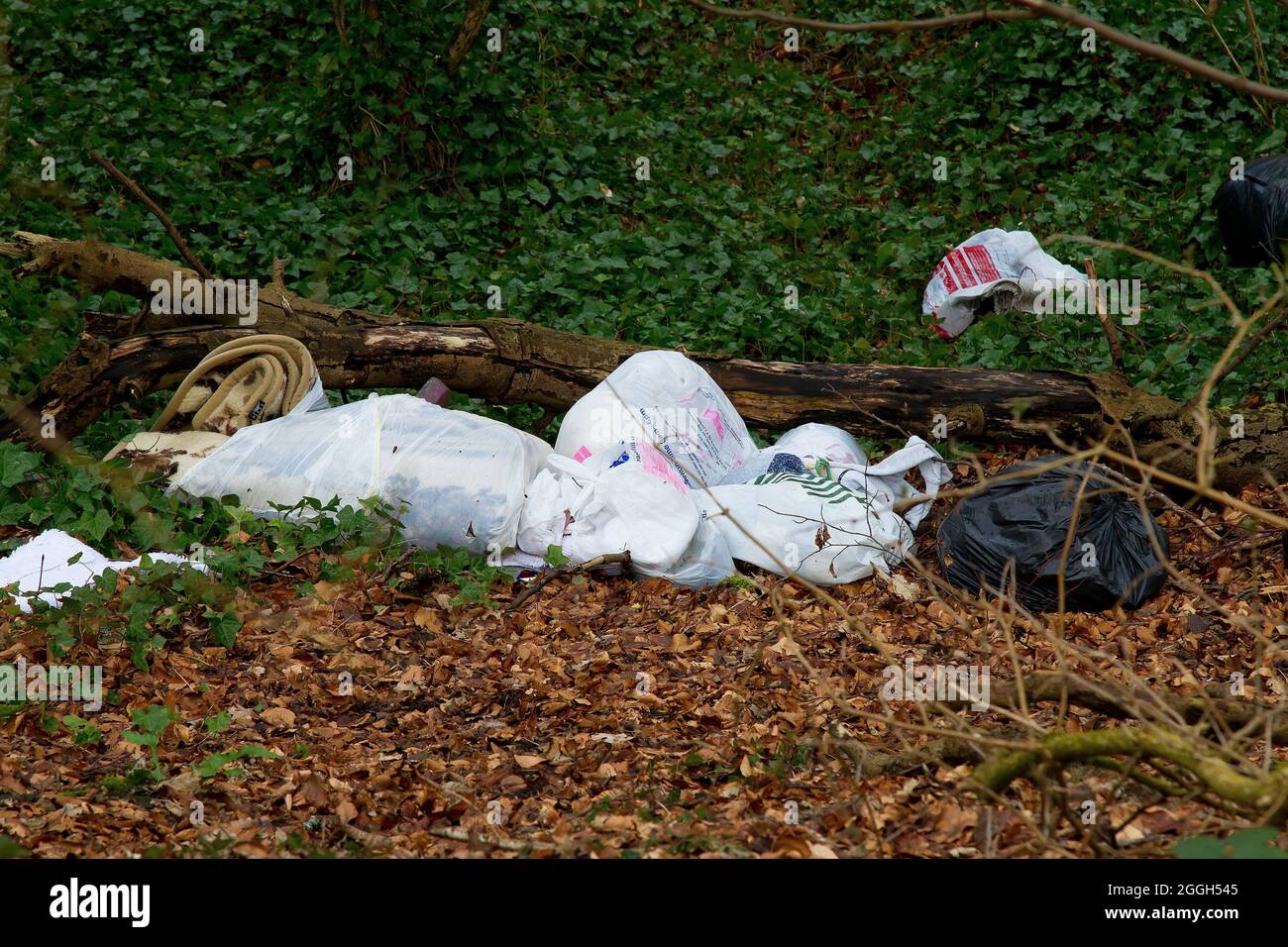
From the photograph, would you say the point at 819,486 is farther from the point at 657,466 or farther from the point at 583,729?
the point at 583,729

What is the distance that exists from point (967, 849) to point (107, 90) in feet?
23.3

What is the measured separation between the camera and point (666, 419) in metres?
4.36

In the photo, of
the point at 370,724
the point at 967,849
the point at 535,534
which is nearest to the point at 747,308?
the point at 535,534

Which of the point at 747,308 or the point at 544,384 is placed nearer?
the point at 544,384

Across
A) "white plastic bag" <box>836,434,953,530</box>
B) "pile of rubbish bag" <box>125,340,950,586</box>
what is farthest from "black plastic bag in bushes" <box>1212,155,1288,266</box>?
"pile of rubbish bag" <box>125,340,950,586</box>

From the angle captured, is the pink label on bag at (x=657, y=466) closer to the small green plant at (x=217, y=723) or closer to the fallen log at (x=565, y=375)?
the fallen log at (x=565, y=375)

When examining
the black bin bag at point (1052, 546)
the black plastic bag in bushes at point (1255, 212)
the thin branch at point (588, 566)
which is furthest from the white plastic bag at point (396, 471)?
the black plastic bag in bushes at point (1255, 212)

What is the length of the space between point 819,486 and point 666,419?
0.61 m

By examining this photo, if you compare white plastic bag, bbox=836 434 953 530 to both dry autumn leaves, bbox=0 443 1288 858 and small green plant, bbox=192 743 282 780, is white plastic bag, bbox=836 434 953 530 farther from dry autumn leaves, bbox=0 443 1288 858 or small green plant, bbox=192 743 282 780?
small green plant, bbox=192 743 282 780

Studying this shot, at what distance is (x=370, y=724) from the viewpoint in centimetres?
312

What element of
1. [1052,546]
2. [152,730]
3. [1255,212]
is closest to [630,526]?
[1052,546]

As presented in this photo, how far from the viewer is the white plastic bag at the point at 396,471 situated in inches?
155

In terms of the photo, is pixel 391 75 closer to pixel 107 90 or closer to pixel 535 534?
pixel 107 90

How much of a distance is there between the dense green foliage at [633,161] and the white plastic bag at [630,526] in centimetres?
161
